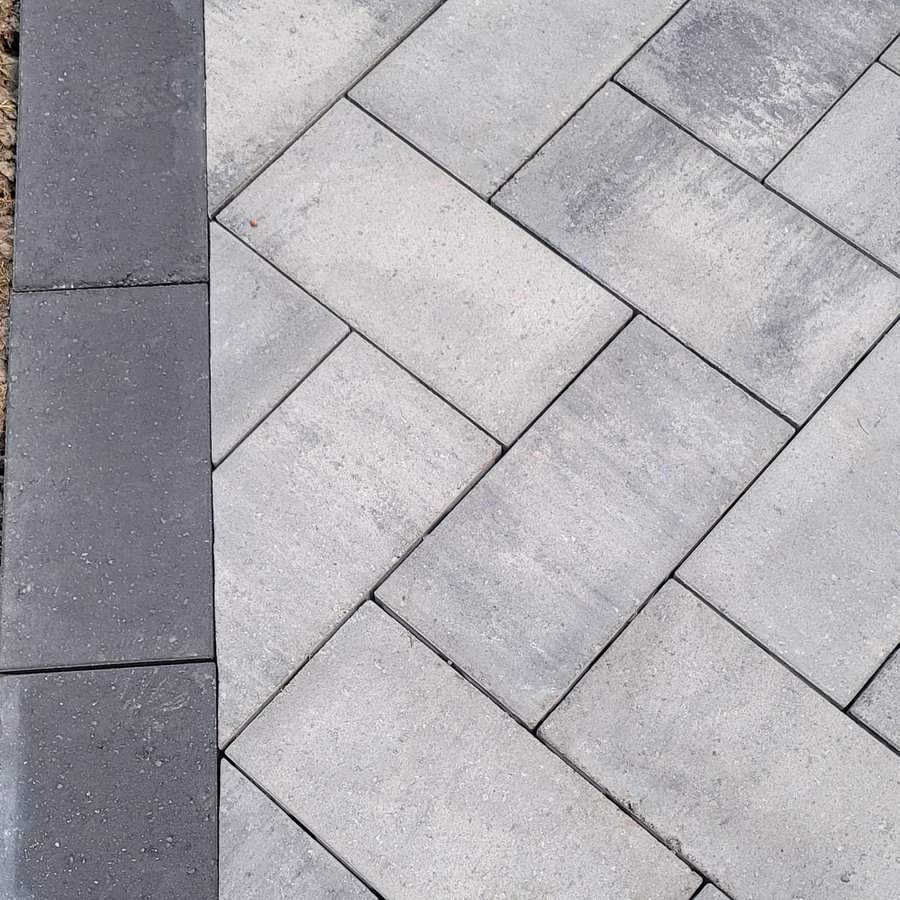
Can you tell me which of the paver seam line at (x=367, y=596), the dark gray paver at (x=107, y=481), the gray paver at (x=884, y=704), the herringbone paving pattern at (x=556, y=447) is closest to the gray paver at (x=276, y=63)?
the herringbone paving pattern at (x=556, y=447)

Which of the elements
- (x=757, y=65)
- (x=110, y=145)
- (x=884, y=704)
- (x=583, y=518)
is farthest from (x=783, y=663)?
(x=110, y=145)

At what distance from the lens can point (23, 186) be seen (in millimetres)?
3137

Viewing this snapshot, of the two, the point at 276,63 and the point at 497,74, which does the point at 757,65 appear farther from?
the point at 276,63

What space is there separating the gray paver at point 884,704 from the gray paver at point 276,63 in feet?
6.49

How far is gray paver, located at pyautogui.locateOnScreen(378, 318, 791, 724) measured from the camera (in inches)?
110

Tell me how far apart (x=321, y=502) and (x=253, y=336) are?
46 cm

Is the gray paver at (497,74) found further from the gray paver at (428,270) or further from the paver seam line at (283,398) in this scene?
the paver seam line at (283,398)

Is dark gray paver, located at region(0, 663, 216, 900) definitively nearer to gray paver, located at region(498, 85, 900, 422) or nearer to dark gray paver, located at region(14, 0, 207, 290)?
dark gray paver, located at region(14, 0, 207, 290)

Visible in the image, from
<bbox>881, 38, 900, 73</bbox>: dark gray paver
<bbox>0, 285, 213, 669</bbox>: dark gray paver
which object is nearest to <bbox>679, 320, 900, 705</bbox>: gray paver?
<bbox>881, 38, 900, 73</bbox>: dark gray paver

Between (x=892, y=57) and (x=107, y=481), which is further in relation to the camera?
(x=892, y=57)

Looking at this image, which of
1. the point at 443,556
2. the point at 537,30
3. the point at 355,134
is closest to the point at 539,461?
the point at 443,556

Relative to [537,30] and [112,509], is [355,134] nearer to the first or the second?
[537,30]

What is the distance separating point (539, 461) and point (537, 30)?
123cm

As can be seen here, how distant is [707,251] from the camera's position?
313 centimetres
